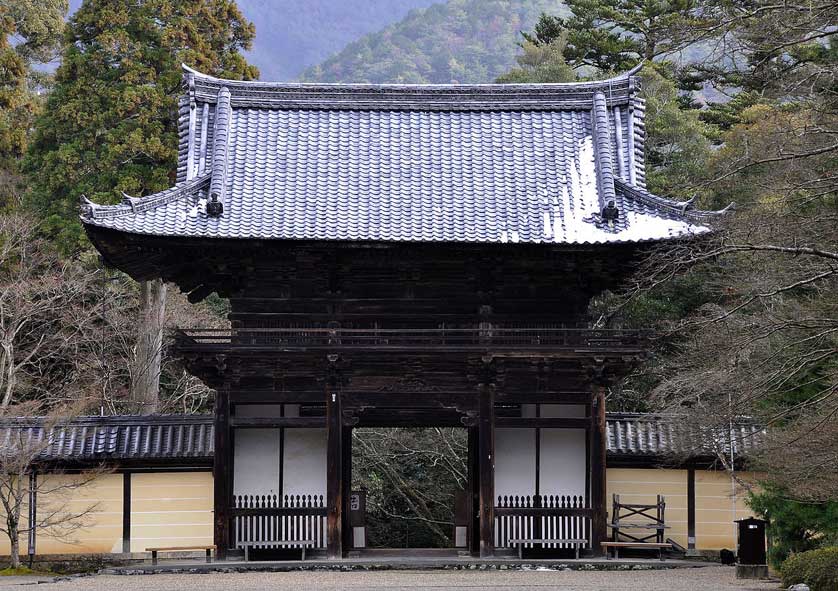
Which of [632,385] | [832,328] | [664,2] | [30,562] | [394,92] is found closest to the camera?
[832,328]

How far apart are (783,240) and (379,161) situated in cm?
1023

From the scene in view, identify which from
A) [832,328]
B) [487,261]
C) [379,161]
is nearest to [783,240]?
[832,328]

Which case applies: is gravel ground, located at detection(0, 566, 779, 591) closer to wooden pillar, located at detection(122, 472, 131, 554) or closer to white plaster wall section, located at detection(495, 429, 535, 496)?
white plaster wall section, located at detection(495, 429, 535, 496)

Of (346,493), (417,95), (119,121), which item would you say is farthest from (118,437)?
(119,121)

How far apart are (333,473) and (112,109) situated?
1521 cm

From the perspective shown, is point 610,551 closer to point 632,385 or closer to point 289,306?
point 289,306

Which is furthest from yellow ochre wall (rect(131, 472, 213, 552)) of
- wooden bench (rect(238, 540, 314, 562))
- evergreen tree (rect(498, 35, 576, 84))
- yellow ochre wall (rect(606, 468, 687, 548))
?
evergreen tree (rect(498, 35, 576, 84))

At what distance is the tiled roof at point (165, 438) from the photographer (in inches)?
889

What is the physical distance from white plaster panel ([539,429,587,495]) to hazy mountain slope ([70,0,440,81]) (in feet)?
355

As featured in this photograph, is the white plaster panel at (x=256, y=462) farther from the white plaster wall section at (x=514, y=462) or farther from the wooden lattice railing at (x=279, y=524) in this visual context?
the white plaster wall section at (x=514, y=462)

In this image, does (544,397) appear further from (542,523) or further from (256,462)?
(256,462)

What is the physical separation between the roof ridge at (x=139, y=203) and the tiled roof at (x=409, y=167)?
3 centimetres

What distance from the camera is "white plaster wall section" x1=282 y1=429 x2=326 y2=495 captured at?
72.1 ft

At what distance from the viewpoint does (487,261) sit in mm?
21500
